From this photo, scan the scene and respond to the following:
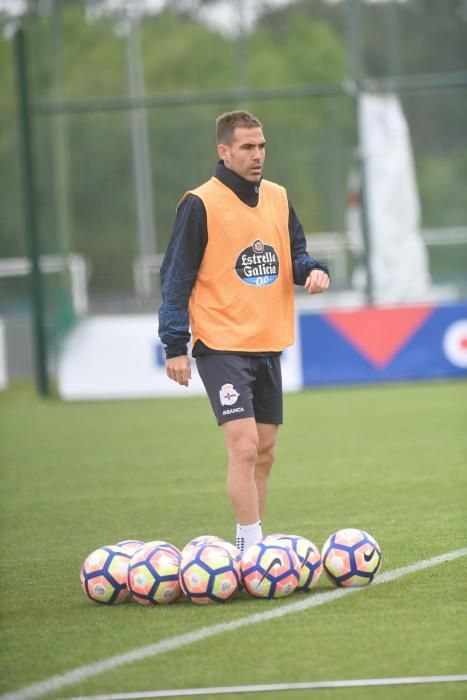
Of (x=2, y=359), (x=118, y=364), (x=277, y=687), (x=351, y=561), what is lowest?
(x=277, y=687)

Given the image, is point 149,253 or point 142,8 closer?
point 149,253

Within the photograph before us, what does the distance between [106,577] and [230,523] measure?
2.30 metres

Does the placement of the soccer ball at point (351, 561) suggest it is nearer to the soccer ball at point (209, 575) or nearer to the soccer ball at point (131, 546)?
the soccer ball at point (209, 575)

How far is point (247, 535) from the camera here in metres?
6.96

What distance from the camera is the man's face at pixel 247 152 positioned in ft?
23.0

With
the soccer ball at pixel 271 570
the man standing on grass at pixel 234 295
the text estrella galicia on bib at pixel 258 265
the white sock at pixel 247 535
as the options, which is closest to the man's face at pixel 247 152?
the man standing on grass at pixel 234 295

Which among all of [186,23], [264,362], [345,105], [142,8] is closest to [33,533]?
[264,362]

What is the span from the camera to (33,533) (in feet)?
29.3

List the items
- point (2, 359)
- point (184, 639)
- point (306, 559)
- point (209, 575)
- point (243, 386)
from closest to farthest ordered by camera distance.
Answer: point (184, 639), point (209, 575), point (306, 559), point (243, 386), point (2, 359)

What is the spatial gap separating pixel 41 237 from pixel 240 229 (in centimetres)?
1304

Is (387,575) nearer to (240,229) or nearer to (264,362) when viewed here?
(264,362)

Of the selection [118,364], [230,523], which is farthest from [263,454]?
[118,364]

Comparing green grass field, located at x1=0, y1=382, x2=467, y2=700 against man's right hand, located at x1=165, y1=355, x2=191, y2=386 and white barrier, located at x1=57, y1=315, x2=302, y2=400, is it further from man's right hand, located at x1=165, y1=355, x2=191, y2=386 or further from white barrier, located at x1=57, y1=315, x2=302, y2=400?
man's right hand, located at x1=165, y1=355, x2=191, y2=386

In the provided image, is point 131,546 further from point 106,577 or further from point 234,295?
point 234,295
